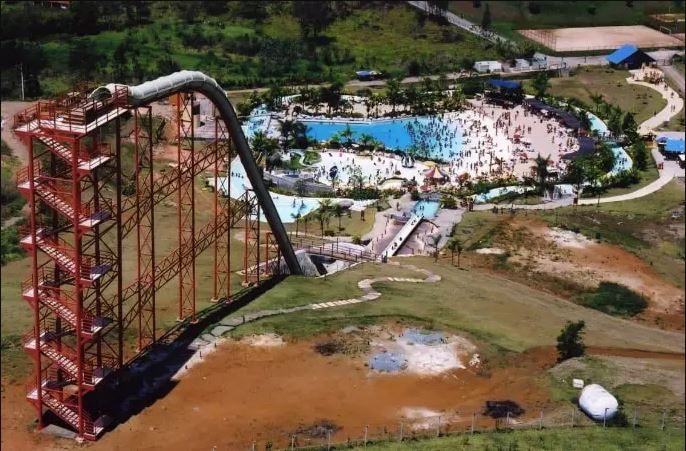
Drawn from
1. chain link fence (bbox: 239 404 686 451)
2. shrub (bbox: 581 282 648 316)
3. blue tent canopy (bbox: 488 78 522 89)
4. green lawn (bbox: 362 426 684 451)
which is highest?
blue tent canopy (bbox: 488 78 522 89)

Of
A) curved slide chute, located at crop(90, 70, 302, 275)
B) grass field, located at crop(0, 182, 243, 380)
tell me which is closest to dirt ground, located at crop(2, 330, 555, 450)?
grass field, located at crop(0, 182, 243, 380)

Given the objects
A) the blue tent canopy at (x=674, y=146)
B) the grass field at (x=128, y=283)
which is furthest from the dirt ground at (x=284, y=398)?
the blue tent canopy at (x=674, y=146)

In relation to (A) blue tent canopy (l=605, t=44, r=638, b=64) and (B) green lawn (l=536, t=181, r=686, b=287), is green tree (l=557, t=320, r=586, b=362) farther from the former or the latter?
(A) blue tent canopy (l=605, t=44, r=638, b=64)

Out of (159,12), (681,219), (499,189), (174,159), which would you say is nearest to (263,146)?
(174,159)

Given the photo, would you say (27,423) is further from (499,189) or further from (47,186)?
(499,189)

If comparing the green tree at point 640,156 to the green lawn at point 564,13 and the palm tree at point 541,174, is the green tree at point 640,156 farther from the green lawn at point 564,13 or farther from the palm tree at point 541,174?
the green lawn at point 564,13

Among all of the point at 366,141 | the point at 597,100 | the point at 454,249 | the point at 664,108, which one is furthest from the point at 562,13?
the point at 454,249

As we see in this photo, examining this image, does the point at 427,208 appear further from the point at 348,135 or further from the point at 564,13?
the point at 564,13
